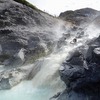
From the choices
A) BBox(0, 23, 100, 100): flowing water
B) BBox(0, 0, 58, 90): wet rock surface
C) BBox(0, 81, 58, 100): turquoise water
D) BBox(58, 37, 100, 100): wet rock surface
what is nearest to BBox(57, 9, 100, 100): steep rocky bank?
BBox(58, 37, 100, 100): wet rock surface

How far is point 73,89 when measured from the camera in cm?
1580

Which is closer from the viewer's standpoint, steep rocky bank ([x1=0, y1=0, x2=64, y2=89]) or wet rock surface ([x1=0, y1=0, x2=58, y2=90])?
wet rock surface ([x1=0, y1=0, x2=58, y2=90])

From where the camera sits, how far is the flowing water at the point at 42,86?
1831 cm

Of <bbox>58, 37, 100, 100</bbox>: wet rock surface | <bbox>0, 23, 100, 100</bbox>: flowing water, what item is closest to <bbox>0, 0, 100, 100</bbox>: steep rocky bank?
<bbox>58, 37, 100, 100</bbox>: wet rock surface

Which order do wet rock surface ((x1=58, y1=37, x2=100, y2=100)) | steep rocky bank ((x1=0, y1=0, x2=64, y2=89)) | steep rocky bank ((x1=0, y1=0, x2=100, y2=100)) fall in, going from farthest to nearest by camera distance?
steep rocky bank ((x1=0, y1=0, x2=64, y2=89))
steep rocky bank ((x1=0, y1=0, x2=100, y2=100))
wet rock surface ((x1=58, y1=37, x2=100, y2=100))

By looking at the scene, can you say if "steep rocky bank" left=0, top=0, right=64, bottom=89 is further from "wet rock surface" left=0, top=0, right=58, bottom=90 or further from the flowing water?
the flowing water

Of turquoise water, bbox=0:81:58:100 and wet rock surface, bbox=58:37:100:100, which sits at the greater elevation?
wet rock surface, bbox=58:37:100:100

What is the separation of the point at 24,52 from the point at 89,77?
15637 mm

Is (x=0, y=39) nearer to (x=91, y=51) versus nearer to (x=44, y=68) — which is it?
(x=44, y=68)

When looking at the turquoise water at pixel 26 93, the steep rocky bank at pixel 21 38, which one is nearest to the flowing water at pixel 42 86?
the turquoise water at pixel 26 93

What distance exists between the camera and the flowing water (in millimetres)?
18312

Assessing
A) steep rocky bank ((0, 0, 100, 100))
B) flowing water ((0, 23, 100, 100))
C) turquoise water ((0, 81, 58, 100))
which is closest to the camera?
steep rocky bank ((0, 0, 100, 100))

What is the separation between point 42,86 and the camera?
67.1ft

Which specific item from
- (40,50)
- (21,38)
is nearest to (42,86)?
(40,50)
